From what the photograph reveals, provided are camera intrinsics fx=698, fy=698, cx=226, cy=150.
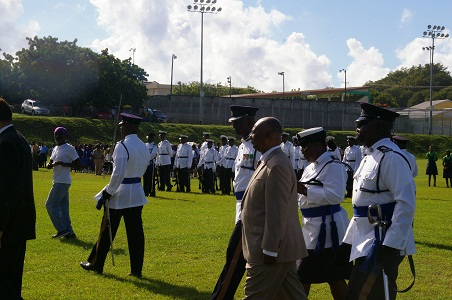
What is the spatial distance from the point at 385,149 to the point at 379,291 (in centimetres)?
126

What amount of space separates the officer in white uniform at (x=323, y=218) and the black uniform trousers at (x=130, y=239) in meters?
3.39

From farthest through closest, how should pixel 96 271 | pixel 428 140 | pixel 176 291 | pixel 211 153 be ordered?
pixel 428 140, pixel 211 153, pixel 96 271, pixel 176 291

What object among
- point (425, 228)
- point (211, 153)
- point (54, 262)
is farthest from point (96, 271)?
point (211, 153)

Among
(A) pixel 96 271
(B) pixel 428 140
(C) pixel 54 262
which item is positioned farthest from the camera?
(B) pixel 428 140

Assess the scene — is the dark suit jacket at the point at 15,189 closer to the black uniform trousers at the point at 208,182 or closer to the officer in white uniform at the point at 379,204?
the officer in white uniform at the point at 379,204

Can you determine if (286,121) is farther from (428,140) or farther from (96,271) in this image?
(96,271)

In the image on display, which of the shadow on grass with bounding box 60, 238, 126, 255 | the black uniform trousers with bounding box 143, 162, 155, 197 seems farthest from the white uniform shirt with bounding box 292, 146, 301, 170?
the shadow on grass with bounding box 60, 238, 126, 255

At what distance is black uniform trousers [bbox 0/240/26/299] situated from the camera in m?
6.77

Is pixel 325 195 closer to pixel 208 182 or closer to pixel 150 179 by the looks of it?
pixel 150 179

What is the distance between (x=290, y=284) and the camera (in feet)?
20.5

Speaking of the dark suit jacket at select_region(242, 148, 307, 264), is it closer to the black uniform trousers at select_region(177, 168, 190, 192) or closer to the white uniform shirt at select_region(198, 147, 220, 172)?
the black uniform trousers at select_region(177, 168, 190, 192)

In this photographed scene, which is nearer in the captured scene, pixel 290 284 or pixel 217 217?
pixel 290 284

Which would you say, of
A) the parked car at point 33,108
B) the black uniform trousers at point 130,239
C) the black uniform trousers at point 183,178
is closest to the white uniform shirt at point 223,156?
the black uniform trousers at point 183,178

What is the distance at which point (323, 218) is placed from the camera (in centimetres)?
749
